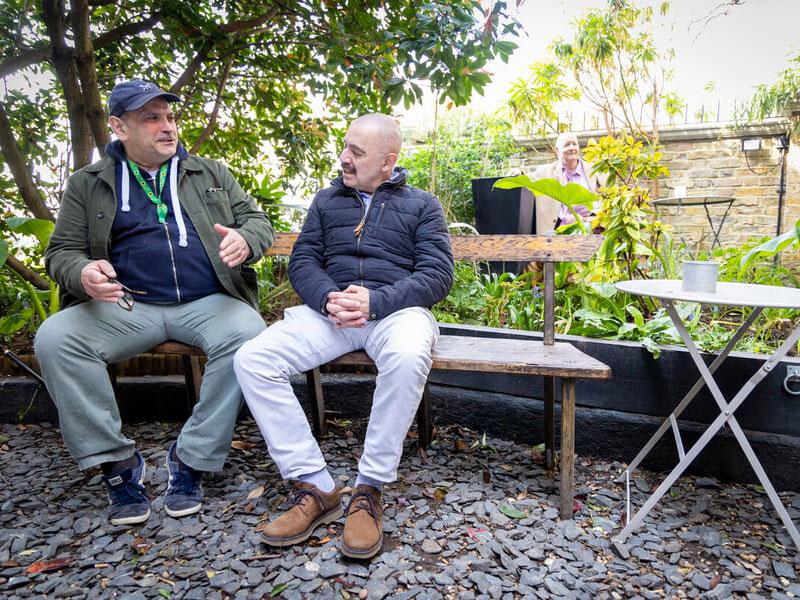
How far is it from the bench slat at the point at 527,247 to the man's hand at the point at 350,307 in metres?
0.65

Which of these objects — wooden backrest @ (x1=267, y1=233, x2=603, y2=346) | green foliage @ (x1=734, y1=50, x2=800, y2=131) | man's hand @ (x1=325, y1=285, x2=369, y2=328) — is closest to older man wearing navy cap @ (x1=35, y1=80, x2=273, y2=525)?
man's hand @ (x1=325, y1=285, x2=369, y2=328)

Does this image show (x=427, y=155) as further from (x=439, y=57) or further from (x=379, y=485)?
(x=379, y=485)

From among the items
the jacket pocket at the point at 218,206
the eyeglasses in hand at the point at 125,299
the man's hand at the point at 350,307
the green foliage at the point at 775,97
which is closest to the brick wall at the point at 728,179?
the green foliage at the point at 775,97

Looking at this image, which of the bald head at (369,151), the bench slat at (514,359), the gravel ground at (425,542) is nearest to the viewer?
the gravel ground at (425,542)

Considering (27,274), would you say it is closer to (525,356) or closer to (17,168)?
(17,168)

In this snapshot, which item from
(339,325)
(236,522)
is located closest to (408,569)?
(236,522)

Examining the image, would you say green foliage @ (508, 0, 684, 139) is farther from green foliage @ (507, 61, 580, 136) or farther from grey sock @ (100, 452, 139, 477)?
grey sock @ (100, 452, 139, 477)

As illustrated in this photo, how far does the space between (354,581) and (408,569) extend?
0.55ft

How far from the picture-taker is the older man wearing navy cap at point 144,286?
1.97 m

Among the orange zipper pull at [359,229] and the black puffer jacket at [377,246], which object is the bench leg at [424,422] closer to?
the black puffer jacket at [377,246]

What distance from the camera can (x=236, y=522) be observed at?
192cm

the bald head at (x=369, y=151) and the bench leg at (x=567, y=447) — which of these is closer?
the bench leg at (x=567, y=447)

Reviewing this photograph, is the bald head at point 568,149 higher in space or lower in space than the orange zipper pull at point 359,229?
higher

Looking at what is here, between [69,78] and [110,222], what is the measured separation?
55.8 inches
